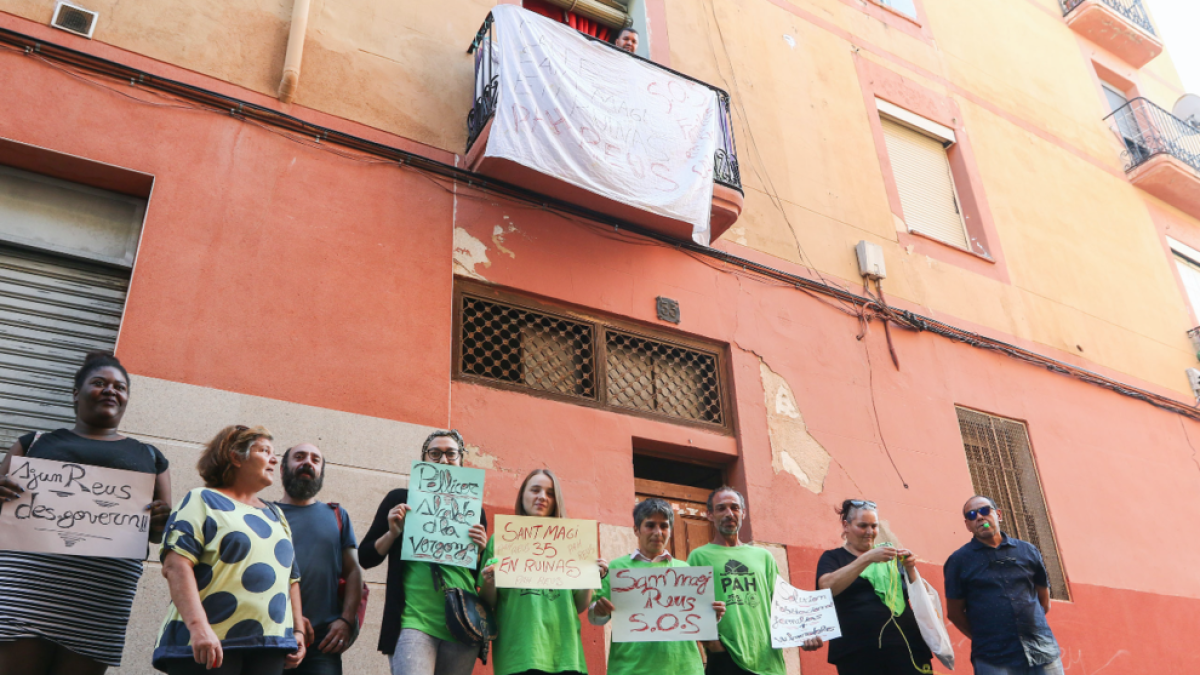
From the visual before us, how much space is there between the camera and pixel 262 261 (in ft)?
18.3

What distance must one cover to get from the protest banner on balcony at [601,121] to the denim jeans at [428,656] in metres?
A: 3.56

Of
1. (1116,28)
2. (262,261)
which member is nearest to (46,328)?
(262,261)

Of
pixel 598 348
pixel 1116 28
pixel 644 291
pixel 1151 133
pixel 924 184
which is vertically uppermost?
pixel 1116 28

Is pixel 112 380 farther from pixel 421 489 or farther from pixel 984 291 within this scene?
pixel 984 291

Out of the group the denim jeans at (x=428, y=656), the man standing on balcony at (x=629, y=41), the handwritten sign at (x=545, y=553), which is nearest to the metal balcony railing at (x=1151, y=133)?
the man standing on balcony at (x=629, y=41)

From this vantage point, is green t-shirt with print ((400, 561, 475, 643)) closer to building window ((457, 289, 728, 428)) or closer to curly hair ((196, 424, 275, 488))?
curly hair ((196, 424, 275, 488))

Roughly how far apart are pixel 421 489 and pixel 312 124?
3.32 metres

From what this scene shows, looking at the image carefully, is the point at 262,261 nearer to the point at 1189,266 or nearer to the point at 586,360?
the point at 586,360

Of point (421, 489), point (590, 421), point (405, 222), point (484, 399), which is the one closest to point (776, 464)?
point (590, 421)

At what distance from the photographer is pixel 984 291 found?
9406 mm

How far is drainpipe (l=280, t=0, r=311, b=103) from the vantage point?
6.17 m

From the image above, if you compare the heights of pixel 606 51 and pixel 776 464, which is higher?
pixel 606 51

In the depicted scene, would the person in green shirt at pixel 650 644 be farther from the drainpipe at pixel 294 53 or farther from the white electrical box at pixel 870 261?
the white electrical box at pixel 870 261

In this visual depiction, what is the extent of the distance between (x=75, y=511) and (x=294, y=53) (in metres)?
3.87
